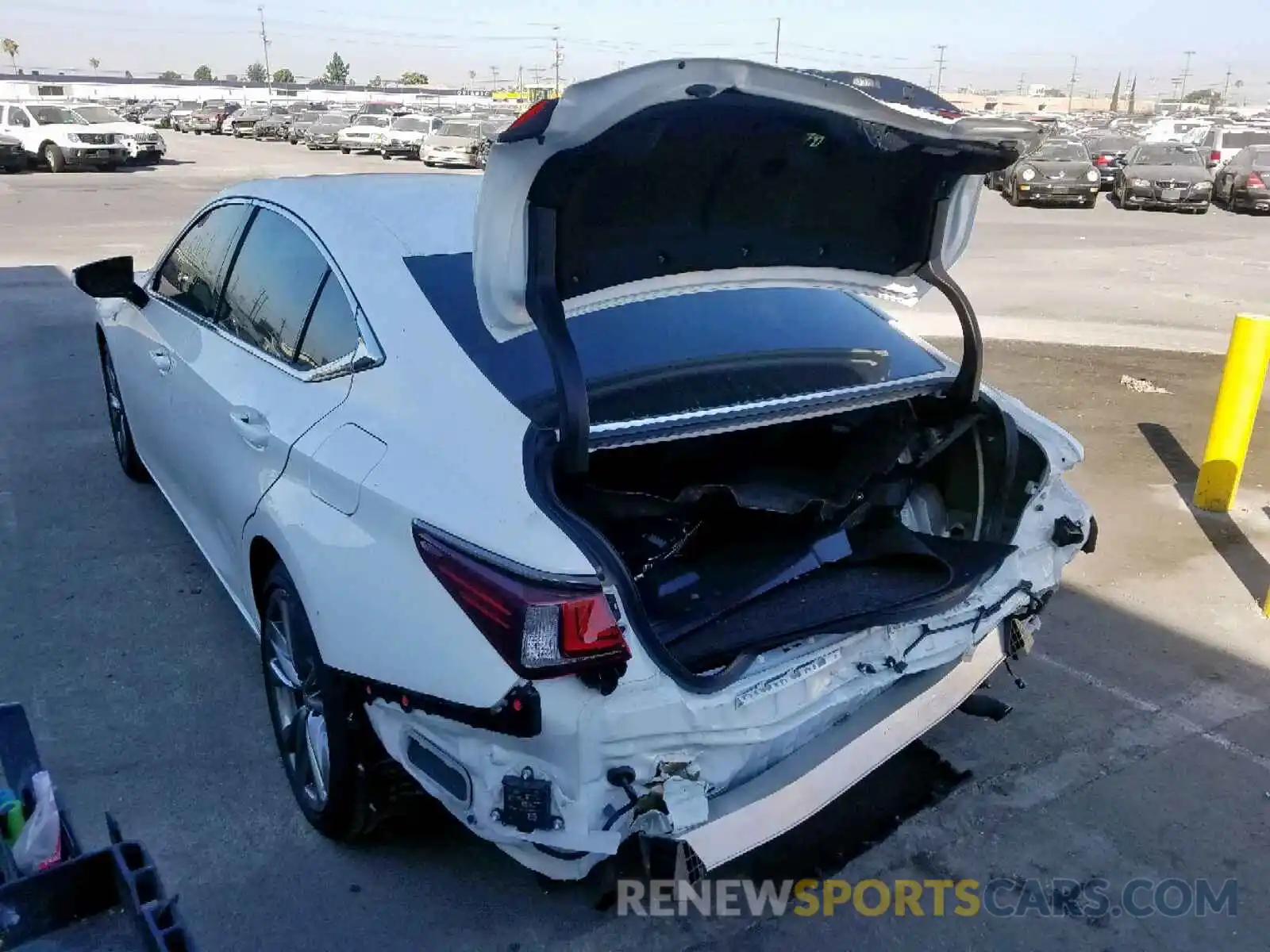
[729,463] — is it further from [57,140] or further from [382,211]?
[57,140]

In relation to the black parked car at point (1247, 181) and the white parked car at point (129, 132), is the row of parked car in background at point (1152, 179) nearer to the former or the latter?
the black parked car at point (1247, 181)

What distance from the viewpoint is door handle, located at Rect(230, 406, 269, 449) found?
3072 millimetres

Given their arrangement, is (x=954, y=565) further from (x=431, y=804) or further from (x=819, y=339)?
(x=431, y=804)

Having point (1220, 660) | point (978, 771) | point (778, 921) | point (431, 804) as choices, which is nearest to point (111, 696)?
point (431, 804)

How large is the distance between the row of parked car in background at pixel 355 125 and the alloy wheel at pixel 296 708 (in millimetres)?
16975

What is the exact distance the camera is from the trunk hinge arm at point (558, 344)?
2439 millimetres

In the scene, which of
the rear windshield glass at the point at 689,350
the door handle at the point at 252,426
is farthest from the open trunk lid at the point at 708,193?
the door handle at the point at 252,426

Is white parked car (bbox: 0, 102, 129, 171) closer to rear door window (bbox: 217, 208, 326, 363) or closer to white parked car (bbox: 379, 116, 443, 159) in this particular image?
white parked car (bbox: 379, 116, 443, 159)

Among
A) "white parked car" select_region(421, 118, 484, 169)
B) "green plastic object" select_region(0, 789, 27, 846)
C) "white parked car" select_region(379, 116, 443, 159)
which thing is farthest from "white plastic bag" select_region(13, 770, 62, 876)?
"white parked car" select_region(379, 116, 443, 159)

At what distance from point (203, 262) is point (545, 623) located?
2.62 metres

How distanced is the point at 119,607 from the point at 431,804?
2.12m

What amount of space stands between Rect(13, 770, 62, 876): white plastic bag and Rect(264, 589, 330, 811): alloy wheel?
0.74 metres

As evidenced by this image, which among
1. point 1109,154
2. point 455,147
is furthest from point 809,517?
point 455,147

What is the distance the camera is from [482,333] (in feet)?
9.13
